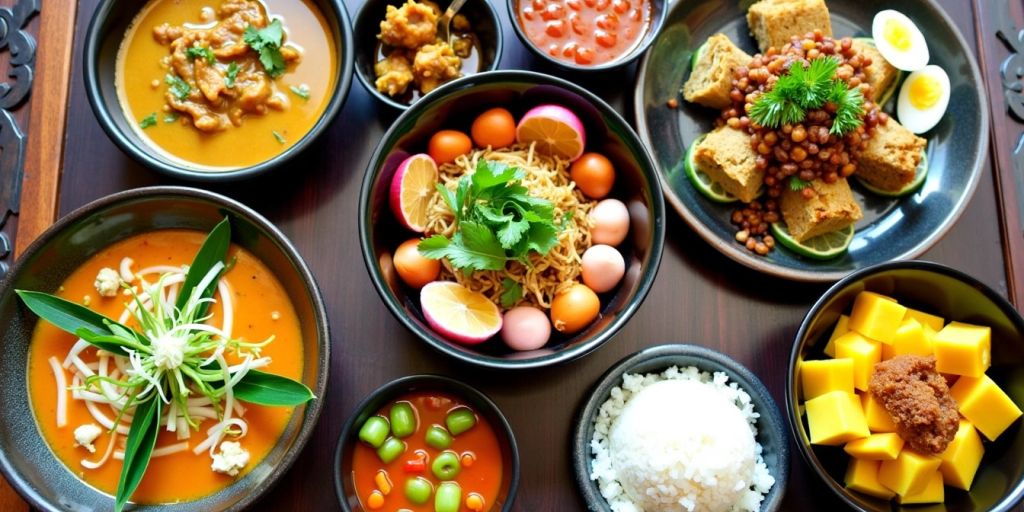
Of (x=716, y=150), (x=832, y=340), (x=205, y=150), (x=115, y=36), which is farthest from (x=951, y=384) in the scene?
(x=115, y=36)

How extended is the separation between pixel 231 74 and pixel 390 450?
3.75 feet

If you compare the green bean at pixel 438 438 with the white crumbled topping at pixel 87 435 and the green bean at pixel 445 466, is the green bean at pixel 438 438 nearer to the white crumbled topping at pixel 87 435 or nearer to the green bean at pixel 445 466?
the green bean at pixel 445 466

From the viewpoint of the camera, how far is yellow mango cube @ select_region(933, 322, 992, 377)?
214 centimetres

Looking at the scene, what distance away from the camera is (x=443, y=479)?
6.95 feet

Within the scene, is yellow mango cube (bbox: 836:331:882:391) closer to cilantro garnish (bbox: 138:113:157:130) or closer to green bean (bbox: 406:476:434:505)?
green bean (bbox: 406:476:434:505)

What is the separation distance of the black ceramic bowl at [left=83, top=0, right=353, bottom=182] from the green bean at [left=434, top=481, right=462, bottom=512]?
0.96 meters

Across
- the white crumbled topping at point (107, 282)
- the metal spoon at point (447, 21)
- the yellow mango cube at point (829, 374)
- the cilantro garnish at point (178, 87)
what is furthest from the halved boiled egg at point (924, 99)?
the white crumbled topping at point (107, 282)

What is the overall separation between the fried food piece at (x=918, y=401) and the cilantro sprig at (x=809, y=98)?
2.30 ft

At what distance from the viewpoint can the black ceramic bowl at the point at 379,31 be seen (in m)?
2.28

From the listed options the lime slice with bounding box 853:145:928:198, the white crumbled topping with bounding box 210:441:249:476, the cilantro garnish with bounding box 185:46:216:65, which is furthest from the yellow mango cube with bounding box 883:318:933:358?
the cilantro garnish with bounding box 185:46:216:65

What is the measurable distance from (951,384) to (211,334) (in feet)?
6.65

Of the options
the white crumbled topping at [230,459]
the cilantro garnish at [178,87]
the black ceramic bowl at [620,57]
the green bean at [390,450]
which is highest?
the black ceramic bowl at [620,57]

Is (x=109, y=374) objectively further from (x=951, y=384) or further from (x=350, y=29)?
(x=951, y=384)

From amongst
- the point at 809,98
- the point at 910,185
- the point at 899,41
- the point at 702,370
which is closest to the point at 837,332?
the point at 702,370
